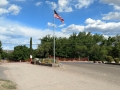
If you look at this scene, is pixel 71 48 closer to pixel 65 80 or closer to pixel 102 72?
pixel 102 72

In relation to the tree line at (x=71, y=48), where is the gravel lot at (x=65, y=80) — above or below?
below

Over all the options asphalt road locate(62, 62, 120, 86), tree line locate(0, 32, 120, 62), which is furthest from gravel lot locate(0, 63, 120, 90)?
tree line locate(0, 32, 120, 62)

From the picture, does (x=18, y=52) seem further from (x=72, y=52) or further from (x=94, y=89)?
(x=94, y=89)

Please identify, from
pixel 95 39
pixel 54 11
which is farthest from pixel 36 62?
pixel 95 39

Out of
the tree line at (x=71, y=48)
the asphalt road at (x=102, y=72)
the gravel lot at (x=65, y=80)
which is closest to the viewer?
the gravel lot at (x=65, y=80)

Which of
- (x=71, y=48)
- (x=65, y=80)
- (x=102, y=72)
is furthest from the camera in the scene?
(x=71, y=48)

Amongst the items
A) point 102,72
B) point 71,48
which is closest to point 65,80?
point 102,72

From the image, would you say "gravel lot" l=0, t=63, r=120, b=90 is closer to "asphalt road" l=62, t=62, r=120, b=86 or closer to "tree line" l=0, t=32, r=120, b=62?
"asphalt road" l=62, t=62, r=120, b=86

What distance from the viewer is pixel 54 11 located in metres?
35.1

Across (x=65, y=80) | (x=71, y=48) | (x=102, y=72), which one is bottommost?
(x=65, y=80)

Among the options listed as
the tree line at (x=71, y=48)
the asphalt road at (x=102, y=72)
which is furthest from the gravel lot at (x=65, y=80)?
the tree line at (x=71, y=48)

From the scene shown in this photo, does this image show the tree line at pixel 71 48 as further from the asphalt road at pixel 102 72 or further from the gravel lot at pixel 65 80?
the gravel lot at pixel 65 80

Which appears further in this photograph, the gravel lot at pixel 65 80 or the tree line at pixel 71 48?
the tree line at pixel 71 48

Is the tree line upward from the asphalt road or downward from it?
upward
